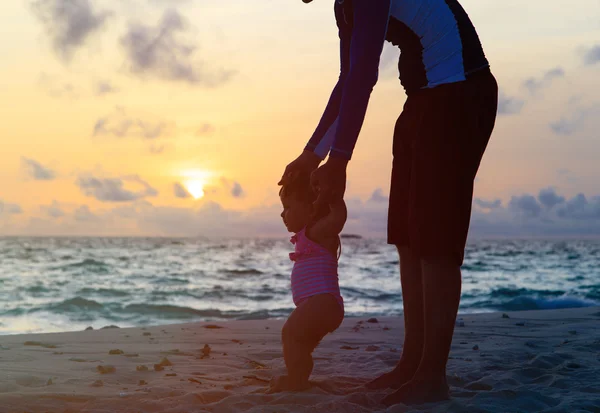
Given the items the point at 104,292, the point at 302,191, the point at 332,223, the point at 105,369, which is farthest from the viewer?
the point at 104,292

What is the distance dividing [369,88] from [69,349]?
11.4ft

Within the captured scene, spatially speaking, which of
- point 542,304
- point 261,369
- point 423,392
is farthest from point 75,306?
A: point 423,392

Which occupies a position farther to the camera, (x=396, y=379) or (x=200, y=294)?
(x=200, y=294)

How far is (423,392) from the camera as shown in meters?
2.76

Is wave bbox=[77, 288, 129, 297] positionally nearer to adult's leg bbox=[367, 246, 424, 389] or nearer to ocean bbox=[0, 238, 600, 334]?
ocean bbox=[0, 238, 600, 334]

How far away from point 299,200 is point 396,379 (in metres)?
1.09

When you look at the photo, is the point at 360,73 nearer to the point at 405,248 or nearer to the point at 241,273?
the point at 405,248

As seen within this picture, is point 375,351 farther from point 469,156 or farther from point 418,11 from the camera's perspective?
point 418,11

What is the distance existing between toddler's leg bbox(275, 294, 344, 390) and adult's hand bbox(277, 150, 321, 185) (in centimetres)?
64

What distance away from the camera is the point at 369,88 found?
103 inches

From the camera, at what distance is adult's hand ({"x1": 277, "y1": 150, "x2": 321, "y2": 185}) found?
3172 mm

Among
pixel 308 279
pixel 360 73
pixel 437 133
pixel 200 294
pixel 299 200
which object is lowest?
pixel 200 294

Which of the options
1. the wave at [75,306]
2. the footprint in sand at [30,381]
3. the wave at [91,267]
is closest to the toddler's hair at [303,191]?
the footprint in sand at [30,381]

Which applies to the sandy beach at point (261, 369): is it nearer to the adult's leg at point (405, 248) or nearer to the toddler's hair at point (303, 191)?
the adult's leg at point (405, 248)
